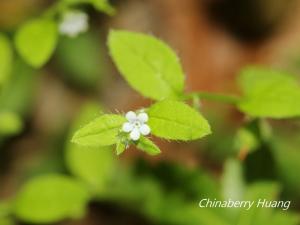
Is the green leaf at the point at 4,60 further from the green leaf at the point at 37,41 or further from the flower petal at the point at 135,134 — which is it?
A: the flower petal at the point at 135,134

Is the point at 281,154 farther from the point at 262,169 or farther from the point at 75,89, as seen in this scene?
the point at 75,89

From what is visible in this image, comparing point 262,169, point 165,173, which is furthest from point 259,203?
point 165,173

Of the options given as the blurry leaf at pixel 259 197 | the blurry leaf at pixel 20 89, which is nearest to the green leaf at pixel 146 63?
the blurry leaf at pixel 259 197

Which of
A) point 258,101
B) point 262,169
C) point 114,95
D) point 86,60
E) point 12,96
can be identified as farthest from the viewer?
point 114,95

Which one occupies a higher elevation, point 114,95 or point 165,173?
point 114,95

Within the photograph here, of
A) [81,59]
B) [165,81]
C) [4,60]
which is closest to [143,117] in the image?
[165,81]

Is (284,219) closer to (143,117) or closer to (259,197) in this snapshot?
(259,197)
